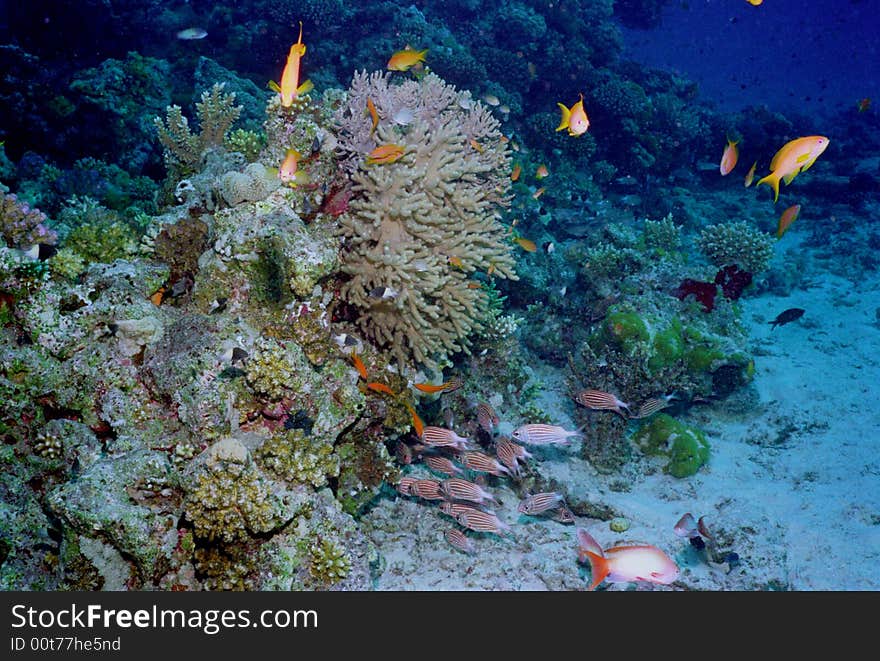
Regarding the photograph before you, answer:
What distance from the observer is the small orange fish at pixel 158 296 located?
3873 mm

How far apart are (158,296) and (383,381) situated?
1.90m

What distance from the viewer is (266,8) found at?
15586 mm

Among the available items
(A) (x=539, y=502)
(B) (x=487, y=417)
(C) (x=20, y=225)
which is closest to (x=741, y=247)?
(B) (x=487, y=417)

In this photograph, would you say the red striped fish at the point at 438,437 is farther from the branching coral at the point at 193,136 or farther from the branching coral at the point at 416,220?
the branching coral at the point at 193,136

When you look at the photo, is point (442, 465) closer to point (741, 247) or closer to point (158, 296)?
point (158, 296)

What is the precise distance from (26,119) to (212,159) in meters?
8.52

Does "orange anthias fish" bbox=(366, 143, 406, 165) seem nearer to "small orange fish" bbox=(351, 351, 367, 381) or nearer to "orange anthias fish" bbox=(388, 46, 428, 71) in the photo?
"small orange fish" bbox=(351, 351, 367, 381)

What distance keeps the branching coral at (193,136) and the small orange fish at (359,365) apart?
2.68m

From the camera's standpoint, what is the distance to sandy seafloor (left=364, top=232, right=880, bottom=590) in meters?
4.22

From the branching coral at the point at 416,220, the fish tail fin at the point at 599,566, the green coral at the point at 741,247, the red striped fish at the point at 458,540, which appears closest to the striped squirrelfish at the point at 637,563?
the fish tail fin at the point at 599,566

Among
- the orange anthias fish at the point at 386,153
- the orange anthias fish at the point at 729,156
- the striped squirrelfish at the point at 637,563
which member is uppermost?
the orange anthias fish at the point at 729,156

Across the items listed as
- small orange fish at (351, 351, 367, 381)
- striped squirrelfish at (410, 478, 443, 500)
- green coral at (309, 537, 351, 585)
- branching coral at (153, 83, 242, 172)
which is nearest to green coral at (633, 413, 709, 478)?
striped squirrelfish at (410, 478, 443, 500)

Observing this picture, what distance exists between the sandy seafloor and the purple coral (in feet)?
11.4
